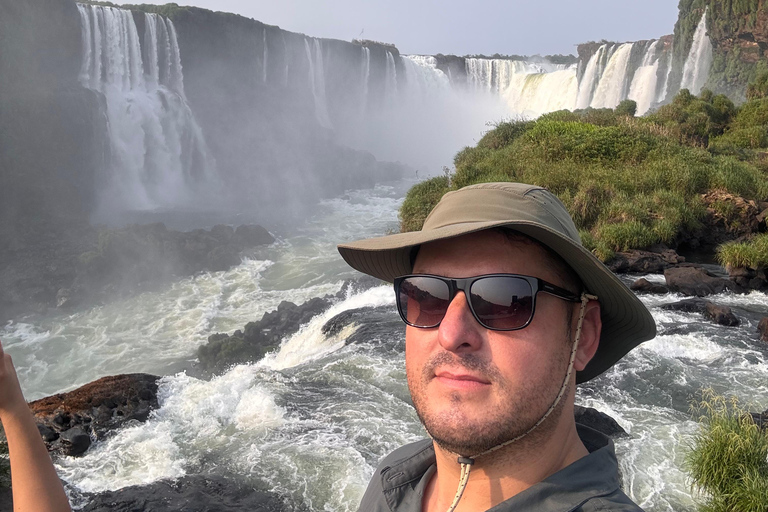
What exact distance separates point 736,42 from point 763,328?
31.2m

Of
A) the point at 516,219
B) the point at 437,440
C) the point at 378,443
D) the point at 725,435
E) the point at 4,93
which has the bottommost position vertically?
the point at 378,443

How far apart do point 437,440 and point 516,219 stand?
59 cm

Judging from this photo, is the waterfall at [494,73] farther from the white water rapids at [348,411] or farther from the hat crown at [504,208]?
the hat crown at [504,208]

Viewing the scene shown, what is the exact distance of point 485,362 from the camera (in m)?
1.40

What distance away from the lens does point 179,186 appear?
117ft

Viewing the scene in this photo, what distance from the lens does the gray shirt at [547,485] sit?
1264mm

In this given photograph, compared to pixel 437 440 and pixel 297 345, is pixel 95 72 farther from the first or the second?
pixel 437 440

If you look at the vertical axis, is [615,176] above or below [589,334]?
below

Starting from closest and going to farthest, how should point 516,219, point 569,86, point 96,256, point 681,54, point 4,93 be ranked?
point 516,219, point 96,256, point 4,93, point 681,54, point 569,86

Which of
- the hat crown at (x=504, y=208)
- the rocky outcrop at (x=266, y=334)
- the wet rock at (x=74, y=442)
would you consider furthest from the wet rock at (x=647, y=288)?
the hat crown at (x=504, y=208)

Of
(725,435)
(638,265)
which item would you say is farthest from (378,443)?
(638,265)

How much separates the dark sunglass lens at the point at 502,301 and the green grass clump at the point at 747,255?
11488 mm

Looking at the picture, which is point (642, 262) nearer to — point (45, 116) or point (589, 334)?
point (589, 334)

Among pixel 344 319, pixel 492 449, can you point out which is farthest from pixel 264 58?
pixel 492 449
